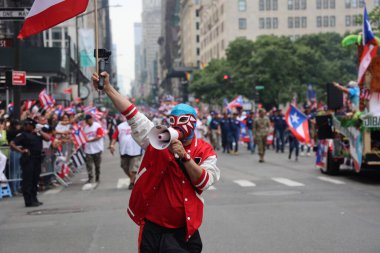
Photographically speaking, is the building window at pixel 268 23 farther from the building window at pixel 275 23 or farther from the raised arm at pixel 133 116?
the raised arm at pixel 133 116

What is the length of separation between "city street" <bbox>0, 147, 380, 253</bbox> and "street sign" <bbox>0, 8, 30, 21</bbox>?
346cm

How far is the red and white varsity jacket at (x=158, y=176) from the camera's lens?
4662 millimetres

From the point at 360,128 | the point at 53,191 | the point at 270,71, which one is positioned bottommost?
the point at 53,191

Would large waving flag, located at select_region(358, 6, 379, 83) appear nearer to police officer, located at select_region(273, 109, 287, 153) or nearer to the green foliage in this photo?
police officer, located at select_region(273, 109, 287, 153)

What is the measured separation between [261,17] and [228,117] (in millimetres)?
66296

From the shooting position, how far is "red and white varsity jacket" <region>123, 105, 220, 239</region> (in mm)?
4662

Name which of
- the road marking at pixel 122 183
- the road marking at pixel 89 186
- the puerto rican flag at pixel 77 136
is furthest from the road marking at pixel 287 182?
the puerto rican flag at pixel 77 136

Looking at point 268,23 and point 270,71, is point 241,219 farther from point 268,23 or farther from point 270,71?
point 268,23

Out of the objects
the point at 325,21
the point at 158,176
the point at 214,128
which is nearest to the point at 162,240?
the point at 158,176

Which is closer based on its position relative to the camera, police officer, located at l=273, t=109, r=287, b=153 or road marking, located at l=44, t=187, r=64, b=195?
road marking, located at l=44, t=187, r=64, b=195

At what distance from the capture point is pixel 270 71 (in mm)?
64688

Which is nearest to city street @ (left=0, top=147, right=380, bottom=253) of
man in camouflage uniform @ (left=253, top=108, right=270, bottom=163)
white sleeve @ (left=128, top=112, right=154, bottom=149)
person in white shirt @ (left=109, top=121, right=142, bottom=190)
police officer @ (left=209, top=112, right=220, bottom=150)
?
person in white shirt @ (left=109, top=121, right=142, bottom=190)

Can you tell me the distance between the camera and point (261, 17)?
311ft

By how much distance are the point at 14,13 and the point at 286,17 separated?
282 ft
